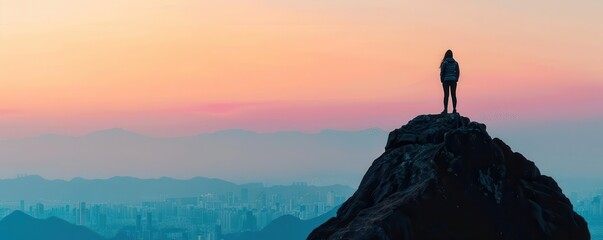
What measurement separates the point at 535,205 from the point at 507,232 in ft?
2.94

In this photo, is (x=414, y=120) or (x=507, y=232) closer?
(x=507, y=232)

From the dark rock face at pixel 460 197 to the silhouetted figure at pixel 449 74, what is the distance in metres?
2.25

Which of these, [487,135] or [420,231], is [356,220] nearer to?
[420,231]

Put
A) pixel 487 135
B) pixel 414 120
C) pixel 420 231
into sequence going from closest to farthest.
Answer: pixel 420 231 → pixel 487 135 → pixel 414 120

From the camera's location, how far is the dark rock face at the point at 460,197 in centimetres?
2181

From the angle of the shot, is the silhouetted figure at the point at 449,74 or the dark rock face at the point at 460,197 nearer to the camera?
the dark rock face at the point at 460,197

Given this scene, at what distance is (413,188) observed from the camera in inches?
879

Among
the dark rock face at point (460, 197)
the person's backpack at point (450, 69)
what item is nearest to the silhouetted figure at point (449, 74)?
the person's backpack at point (450, 69)

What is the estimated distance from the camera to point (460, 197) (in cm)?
2245

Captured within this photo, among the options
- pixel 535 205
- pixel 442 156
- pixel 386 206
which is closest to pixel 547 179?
pixel 535 205

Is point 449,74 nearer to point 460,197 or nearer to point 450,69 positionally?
point 450,69

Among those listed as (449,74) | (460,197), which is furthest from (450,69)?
(460,197)

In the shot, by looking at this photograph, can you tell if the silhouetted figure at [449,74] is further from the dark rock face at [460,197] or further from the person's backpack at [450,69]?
→ the dark rock face at [460,197]

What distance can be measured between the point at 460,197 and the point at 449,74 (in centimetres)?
482
